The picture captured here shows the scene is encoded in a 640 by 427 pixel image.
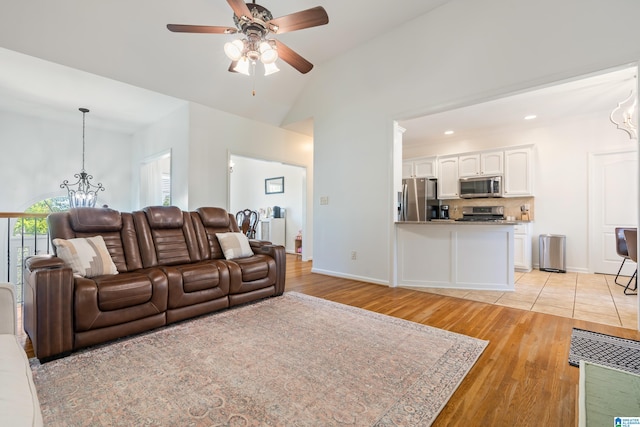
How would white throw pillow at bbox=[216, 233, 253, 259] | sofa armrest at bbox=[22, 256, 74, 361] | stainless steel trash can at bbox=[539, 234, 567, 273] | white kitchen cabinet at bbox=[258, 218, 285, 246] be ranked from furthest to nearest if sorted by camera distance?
white kitchen cabinet at bbox=[258, 218, 285, 246] < stainless steel trash can at bbox=[539, 234, 567, 273] < white throw pillow at bbox=[216, 233, 253, 259] < sofa armrest at bbox=[22, 256, 74, 361]

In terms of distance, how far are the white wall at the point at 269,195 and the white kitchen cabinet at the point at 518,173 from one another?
14.2 ft

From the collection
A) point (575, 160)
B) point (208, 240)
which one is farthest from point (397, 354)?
point (575, 160)

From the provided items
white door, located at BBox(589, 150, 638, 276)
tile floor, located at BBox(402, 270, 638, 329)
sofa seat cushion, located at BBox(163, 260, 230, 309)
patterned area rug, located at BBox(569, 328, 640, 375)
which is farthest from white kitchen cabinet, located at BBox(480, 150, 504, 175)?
sofa seat cushion, located at BBox(163, 260, 230, 309)

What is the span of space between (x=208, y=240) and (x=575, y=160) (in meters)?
6.27

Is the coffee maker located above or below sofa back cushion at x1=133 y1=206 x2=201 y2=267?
above

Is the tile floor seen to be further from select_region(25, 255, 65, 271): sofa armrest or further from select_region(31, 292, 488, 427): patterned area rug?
select_region(25, 255, 65, 271): sofa armrest

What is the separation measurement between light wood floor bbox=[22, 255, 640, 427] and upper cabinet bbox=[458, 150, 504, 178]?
3444 mm

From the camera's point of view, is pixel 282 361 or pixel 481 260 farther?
pixel 481 260

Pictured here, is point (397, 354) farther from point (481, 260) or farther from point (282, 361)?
point (481, 260)

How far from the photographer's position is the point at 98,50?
354 centimetres

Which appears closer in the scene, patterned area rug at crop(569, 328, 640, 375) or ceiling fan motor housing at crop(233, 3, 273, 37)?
patterned area rug at crop(569, 328, 640, 375)

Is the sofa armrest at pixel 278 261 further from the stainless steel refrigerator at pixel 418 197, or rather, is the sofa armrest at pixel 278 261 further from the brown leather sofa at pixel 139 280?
the stainless steel refrigerator at pixel 418 197

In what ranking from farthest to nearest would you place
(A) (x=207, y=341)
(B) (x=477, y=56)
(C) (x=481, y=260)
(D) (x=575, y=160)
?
(D) (x=575, y=160) < (C) (x=481, y=260) < (B) (x=477, y=56) < (A) (x=207, y=341)

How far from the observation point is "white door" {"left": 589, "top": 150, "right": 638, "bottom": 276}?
4.67 meters
